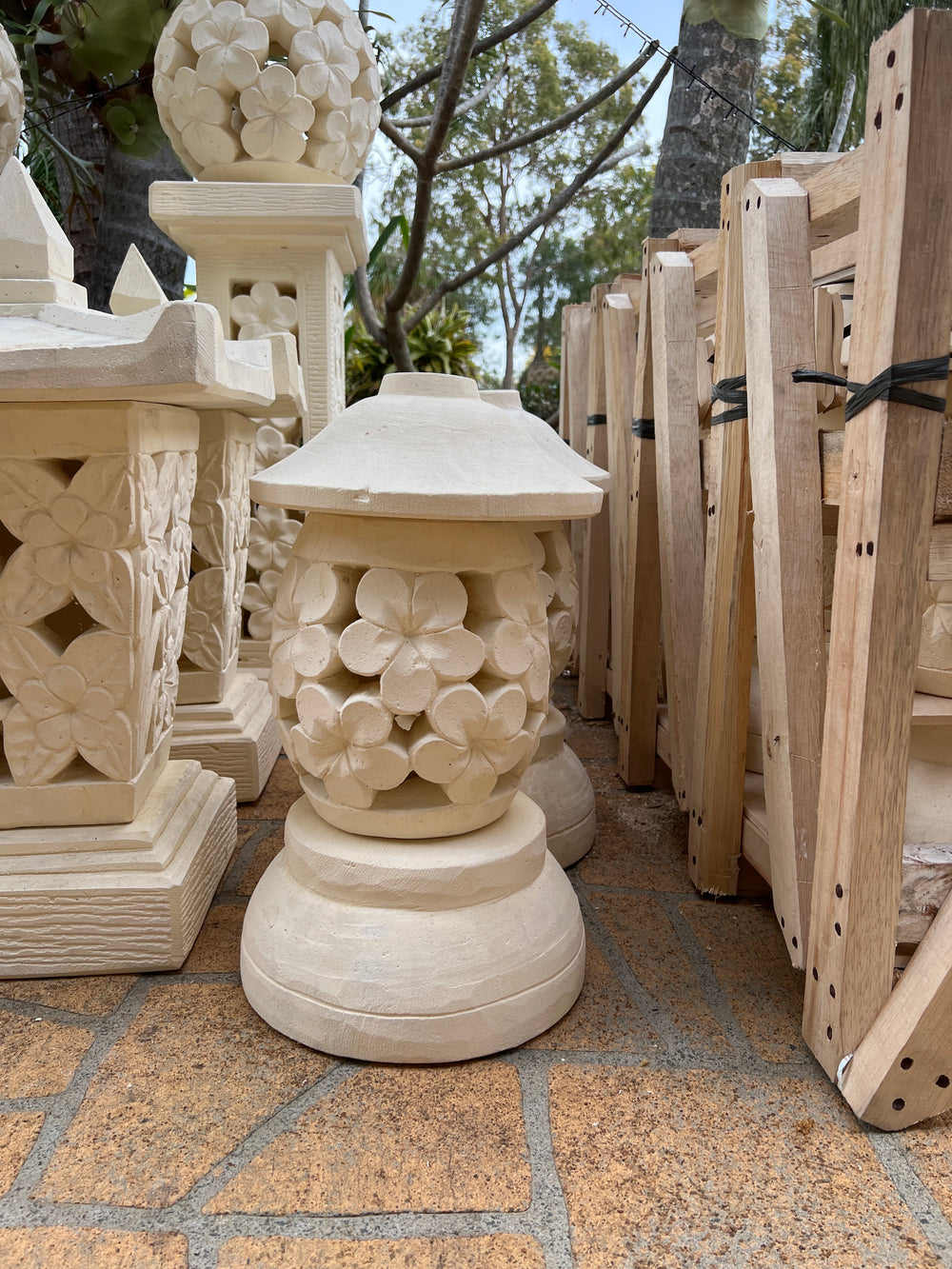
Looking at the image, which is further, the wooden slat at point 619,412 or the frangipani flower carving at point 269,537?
the frangipani flower carving at point 269,537

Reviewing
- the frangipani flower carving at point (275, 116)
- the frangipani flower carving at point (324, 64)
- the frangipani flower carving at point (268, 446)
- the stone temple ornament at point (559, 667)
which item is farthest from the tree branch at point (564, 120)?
the stone temple ornament at point (559, 667)

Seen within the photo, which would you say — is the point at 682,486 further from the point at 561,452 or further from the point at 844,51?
the point at 844,51

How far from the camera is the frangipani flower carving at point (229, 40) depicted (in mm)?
2574

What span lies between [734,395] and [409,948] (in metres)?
1.28

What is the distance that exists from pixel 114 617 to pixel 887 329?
1.38 meters

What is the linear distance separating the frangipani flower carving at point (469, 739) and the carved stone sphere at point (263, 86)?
6.64 feet

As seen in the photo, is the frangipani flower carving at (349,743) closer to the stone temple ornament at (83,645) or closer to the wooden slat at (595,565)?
the stone temple ornament at (83,645)

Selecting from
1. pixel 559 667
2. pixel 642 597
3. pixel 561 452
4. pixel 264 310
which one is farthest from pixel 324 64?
pixel 559 667

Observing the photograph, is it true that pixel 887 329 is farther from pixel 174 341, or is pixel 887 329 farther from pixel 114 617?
pixel 114 617

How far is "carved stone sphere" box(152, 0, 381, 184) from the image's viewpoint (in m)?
2.59

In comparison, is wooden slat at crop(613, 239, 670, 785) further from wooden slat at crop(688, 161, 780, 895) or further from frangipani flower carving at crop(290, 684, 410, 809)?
frangipani flower carving at crop(290, 684, 410, 809)

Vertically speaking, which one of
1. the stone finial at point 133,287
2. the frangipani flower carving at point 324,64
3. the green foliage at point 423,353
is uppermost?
the frangipani flower carving at point 324,64

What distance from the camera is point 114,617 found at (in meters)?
1.69

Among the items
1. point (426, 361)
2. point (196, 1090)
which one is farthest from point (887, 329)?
point (426, 361)
